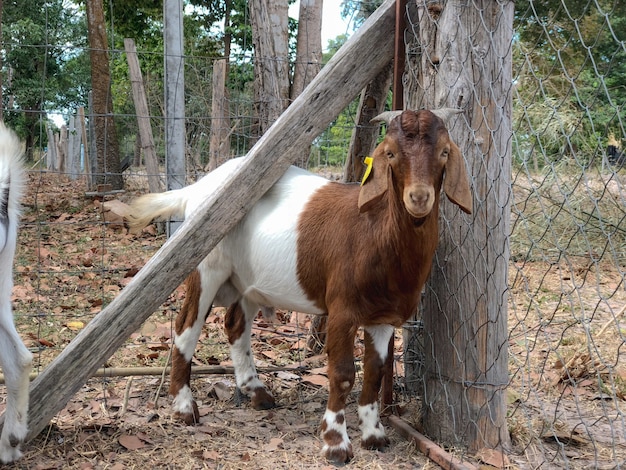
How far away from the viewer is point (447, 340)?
3.49 m

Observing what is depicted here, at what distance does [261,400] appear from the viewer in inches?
169

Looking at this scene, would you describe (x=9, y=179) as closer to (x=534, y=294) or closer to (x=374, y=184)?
(x=374, y=184)

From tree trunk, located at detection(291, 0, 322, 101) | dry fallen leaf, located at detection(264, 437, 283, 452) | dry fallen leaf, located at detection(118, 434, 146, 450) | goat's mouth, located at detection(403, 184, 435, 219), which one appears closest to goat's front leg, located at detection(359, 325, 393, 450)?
dry fallen leaf, located at detection(264, 437, 283, 452)

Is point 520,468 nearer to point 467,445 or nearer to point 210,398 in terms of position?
point 467,445

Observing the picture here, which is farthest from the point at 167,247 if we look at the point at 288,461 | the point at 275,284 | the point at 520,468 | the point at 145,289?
the point at 520,468

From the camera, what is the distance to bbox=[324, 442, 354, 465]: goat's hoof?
348cm

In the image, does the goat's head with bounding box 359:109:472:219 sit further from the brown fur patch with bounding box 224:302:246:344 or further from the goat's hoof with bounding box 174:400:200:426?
the goat's hoof with bounding box 174:400:200:426

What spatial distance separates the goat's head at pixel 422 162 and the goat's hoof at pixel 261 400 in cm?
179

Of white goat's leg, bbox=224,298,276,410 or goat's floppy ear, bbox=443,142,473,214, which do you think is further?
white goat's leg, bbox=224,298,276,410

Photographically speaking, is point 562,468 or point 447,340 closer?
point 562,468

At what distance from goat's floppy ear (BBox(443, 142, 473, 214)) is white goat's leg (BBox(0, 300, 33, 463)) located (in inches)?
86.8

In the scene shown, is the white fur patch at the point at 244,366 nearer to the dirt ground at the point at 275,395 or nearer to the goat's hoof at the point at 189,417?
the dirt ground at the point at 275,395

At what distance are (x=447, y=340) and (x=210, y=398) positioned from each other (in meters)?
1.78

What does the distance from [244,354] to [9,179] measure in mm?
1859
